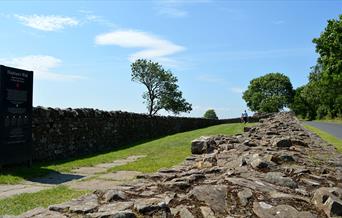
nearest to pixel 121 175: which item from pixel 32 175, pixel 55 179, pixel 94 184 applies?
pixel 94 184

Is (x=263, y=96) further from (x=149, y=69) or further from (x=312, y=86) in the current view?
(x=149, y=69)

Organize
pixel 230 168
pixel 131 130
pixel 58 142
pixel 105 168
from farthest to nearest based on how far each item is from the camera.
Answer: pixel 131 130, pixel 58 142, pixel 105 168, pixel 230 168

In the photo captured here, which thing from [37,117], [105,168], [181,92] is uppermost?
[181,92]

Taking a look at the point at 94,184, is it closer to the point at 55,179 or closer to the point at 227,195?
the point at 55,179

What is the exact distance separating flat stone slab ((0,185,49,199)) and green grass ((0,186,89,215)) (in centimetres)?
34

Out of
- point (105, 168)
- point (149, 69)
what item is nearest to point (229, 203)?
point (105, 168)

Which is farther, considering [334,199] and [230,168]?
[230,168]

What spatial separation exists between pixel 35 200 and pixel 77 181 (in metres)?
2.10

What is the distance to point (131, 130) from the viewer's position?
2153 centimetres

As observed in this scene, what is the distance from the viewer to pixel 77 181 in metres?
9.02

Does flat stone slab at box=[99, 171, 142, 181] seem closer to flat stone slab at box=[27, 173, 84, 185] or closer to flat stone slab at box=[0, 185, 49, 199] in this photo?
flat stone slab at box=[27, 173, 84, 185]

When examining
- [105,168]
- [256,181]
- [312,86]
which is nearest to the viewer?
[256,181]

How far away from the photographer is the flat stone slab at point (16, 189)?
769 centimetres

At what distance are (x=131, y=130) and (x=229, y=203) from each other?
16723 mm
